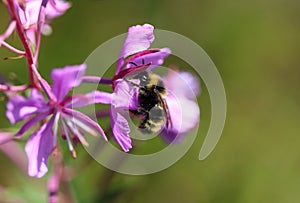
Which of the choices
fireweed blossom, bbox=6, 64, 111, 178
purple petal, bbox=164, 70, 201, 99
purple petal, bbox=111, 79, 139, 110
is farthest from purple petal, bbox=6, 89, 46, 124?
purple petal, bbox=164, 70, 201, 99

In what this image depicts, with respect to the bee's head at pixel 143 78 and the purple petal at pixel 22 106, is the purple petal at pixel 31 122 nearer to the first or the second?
the purple petal at pixel 22 106

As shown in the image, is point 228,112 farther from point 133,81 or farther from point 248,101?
point 133,81

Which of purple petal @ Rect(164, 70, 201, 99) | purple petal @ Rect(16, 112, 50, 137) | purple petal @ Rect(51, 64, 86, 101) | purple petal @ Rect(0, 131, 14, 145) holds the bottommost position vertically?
purple petal @ Rect(0, 131, 14, 145)

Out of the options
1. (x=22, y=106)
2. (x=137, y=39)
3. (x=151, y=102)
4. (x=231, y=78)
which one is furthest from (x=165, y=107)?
(x=231, y=78)

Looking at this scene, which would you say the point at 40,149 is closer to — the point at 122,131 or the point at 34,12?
the point at 122,131

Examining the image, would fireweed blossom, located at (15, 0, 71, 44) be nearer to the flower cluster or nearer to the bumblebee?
the flower cluster

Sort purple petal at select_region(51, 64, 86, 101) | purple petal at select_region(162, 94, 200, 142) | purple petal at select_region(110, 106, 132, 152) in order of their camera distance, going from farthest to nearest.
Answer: purple petal at select_region(162, 94, 200, 142), purple petal at select_region(110, 106, 132, 152), purple petal at select_region(51, 64, 86, 101)

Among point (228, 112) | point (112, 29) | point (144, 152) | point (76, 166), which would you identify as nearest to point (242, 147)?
point (228, 112)
